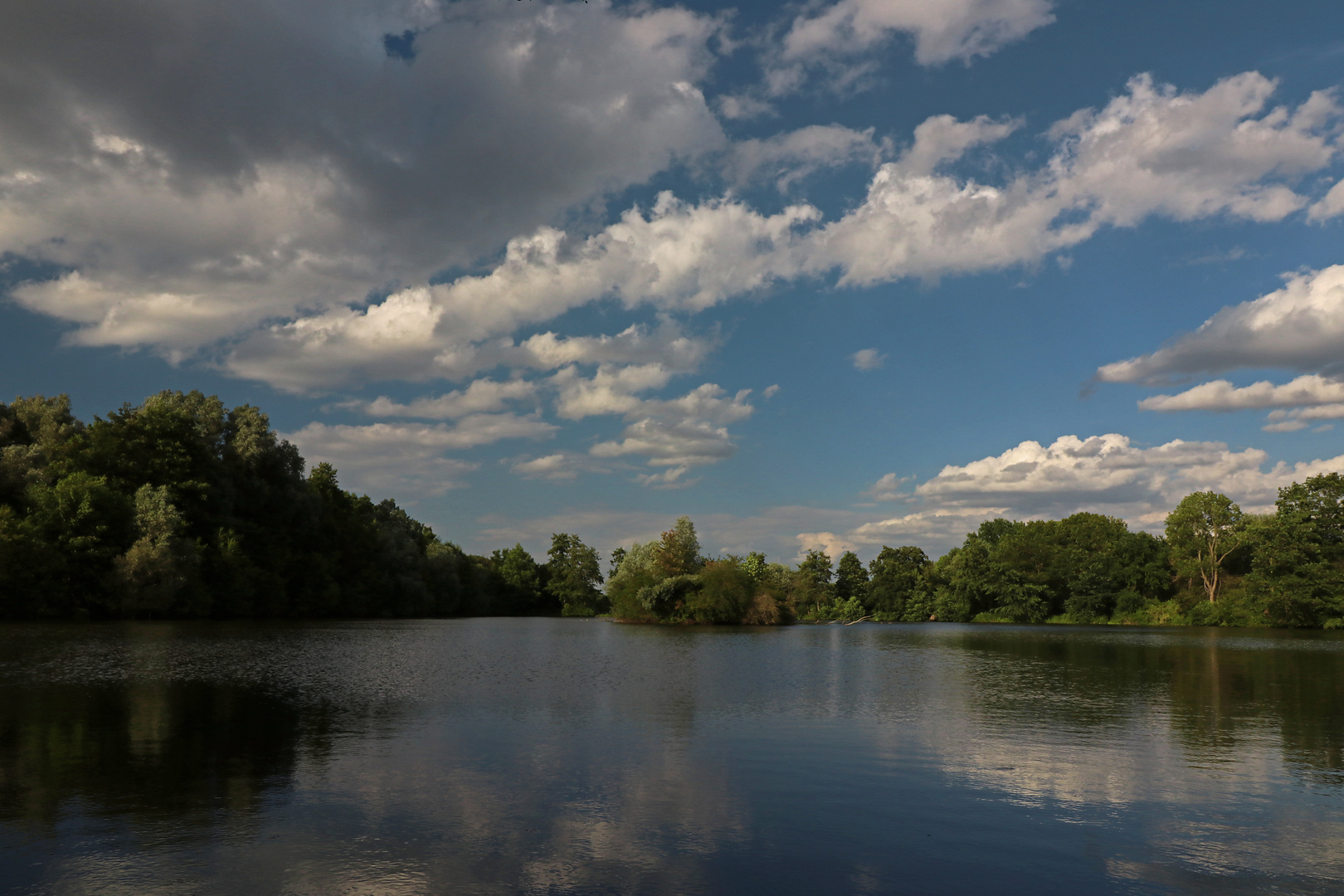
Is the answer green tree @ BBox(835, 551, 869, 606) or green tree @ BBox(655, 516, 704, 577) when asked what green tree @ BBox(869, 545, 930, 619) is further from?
green tree @ BBox(655, 516, 704, 577)

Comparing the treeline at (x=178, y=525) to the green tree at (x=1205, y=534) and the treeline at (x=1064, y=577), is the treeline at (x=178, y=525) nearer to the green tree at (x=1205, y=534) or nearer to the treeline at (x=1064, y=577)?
the treeline at (x=1064, y=577)

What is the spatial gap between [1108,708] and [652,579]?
72586mm

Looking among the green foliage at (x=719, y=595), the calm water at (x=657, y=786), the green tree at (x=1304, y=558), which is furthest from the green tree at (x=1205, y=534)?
the calm water at (x=657, y=786)

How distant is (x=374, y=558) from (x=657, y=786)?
12525cm

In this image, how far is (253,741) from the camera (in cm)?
1784

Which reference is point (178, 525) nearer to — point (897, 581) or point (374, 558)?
point (374, 558)

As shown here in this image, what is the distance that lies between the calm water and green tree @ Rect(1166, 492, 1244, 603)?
9305 cm

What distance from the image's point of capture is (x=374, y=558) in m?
130

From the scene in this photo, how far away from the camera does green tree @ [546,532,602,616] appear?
167 metres

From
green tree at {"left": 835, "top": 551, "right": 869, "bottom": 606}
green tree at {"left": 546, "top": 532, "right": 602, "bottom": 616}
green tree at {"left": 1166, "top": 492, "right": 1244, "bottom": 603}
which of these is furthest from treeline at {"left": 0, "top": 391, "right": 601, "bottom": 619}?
green tree at {"left": 1166, "top": 492, "right": 1244, "bottom": 603}

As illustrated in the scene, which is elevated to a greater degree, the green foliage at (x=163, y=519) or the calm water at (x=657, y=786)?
the green foliage at (x=163, y=519)

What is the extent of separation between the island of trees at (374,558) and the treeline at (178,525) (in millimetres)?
206

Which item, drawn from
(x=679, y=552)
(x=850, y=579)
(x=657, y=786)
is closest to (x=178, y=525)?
(x=679, y=552)

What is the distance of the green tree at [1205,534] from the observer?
111m
